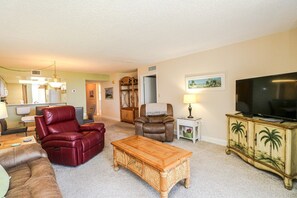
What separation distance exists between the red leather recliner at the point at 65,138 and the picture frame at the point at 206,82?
8.30ft

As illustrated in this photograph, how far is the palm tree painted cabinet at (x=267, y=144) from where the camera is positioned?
1928 millimetres

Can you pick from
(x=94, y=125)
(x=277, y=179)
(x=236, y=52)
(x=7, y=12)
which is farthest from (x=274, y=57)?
(x=7, y=12)

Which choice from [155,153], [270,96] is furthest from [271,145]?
[155,153]

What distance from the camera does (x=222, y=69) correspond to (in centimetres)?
340

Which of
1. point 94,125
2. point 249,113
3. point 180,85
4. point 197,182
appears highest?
point 180,85

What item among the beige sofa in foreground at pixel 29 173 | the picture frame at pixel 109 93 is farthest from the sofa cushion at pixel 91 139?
the picture frame at pixel 109 93

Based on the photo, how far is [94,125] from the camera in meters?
3.28

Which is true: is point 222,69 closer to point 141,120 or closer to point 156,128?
point 156,128

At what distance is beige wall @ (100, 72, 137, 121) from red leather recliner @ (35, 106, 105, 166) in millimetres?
3731

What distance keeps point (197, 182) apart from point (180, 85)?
8.95ft

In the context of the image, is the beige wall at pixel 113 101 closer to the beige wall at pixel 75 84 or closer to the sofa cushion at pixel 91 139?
the beige wall at pixel 75 84

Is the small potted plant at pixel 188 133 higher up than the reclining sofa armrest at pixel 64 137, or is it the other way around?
the reclining sofa armrest at pixel 64 137

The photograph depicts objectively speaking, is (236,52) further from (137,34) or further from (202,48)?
(137,34)

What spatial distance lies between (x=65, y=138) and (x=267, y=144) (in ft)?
10.5
